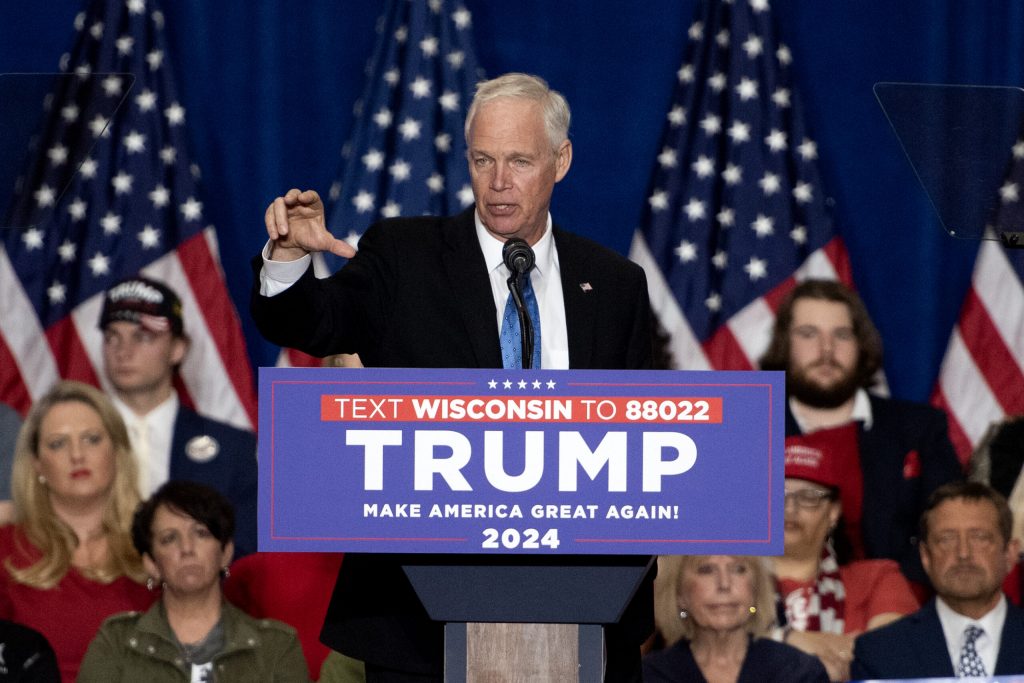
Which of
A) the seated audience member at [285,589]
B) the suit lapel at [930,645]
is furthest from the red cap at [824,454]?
the seated audience member at [285,589]

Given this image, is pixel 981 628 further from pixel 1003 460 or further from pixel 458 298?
pixel 458 298

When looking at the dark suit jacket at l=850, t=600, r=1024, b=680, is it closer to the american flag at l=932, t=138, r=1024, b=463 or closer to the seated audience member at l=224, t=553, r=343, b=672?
the american flag at l=932, t=138, r=1024, b=463

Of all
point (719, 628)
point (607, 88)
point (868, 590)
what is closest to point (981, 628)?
point (868, 590)

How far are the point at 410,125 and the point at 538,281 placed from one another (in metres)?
2.51

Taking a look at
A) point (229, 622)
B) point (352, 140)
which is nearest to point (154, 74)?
point (352, 140)

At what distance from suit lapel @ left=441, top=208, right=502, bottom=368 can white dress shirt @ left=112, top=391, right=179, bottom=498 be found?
2.52 metres

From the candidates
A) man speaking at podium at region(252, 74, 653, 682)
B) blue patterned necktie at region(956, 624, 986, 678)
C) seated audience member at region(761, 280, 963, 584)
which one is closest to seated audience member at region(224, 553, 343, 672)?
seated audience member at region(761, 280, 963, 584)

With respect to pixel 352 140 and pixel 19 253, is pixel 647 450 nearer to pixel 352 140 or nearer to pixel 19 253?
pixel 352 140

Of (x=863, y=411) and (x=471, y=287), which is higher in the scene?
(x=863, y=411)

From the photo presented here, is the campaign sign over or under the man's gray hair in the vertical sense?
under

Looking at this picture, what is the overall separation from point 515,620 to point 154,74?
3279mm

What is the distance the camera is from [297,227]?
82.8 inches

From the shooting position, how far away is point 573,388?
182cm

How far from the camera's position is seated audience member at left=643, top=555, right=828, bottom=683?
4371 millimetres
